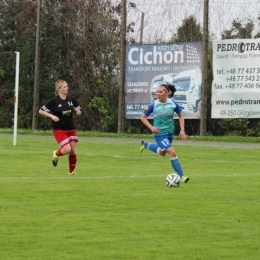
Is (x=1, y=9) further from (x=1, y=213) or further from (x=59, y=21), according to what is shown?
(x=1, y=213)

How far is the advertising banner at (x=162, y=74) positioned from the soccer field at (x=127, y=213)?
19.4 m

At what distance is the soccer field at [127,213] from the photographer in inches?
338

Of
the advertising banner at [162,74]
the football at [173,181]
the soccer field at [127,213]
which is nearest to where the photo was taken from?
the soccer field at [127,213]

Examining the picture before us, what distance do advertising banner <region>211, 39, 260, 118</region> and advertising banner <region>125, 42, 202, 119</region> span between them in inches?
40.6

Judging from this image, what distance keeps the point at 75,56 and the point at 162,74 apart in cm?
991

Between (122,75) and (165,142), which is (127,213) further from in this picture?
(122,75)

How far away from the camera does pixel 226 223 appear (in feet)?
34.1

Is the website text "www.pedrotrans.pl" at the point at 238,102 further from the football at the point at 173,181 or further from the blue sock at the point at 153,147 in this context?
the football at the point at 173,181

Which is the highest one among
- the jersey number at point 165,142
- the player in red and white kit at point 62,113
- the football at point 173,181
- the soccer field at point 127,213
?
the player in red and white kit at point 62,113

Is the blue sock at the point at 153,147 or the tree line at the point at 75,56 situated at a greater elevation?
the tree line at the point at 75,56

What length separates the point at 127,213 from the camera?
1127cm

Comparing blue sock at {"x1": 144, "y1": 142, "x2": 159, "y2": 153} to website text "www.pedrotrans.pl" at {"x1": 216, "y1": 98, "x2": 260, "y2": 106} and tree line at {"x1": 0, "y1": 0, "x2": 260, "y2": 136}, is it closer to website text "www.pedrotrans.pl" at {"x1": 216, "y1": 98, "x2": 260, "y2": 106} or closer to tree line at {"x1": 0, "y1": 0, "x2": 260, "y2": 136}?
website text "www.pedrotrans.pl" at {"x1": 216, "y1": 98, "x2": 260, "y2": 106}

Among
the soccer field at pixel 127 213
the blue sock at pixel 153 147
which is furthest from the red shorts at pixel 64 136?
the blue sock at pixel 153 147

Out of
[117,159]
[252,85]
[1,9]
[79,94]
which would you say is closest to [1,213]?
[117,159]
